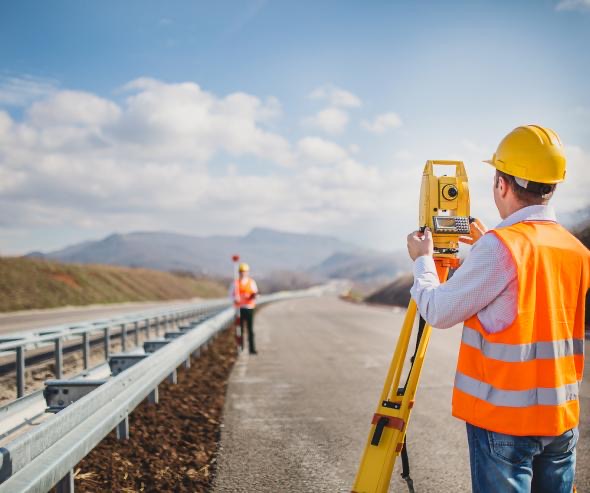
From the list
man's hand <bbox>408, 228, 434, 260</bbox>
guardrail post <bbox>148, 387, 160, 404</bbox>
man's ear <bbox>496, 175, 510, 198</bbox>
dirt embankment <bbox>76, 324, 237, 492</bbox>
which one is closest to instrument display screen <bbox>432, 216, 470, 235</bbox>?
man's hand <bbox>408, 228, 434, 260</bbox>

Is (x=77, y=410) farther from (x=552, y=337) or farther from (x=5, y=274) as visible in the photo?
(x=5, y=274)

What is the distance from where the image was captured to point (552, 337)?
215 cm

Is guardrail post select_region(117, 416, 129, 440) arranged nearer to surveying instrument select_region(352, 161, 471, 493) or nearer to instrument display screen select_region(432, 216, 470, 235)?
surveying instrument select_region(352, 161, 471, 493)

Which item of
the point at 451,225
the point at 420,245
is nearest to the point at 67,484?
the point at 420,245

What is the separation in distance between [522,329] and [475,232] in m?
0.83

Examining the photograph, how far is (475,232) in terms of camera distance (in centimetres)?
286

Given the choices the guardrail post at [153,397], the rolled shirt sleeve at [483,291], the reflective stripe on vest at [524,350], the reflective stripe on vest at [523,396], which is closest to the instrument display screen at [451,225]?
the rolled shirt sleeve at [483,291]

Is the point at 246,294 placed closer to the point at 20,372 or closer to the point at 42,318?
A: the point at 20,372

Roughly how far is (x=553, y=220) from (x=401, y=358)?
3.48 ft

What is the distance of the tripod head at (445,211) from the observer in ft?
9.15

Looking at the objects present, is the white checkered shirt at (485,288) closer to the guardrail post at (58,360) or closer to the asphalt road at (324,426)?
the asphalt road at (324,426)

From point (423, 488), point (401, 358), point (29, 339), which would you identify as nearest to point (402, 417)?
point (401, 358)

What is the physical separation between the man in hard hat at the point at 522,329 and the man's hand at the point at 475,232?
1.60 ft

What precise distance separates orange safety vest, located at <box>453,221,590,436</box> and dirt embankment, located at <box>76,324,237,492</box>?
2876 mm
